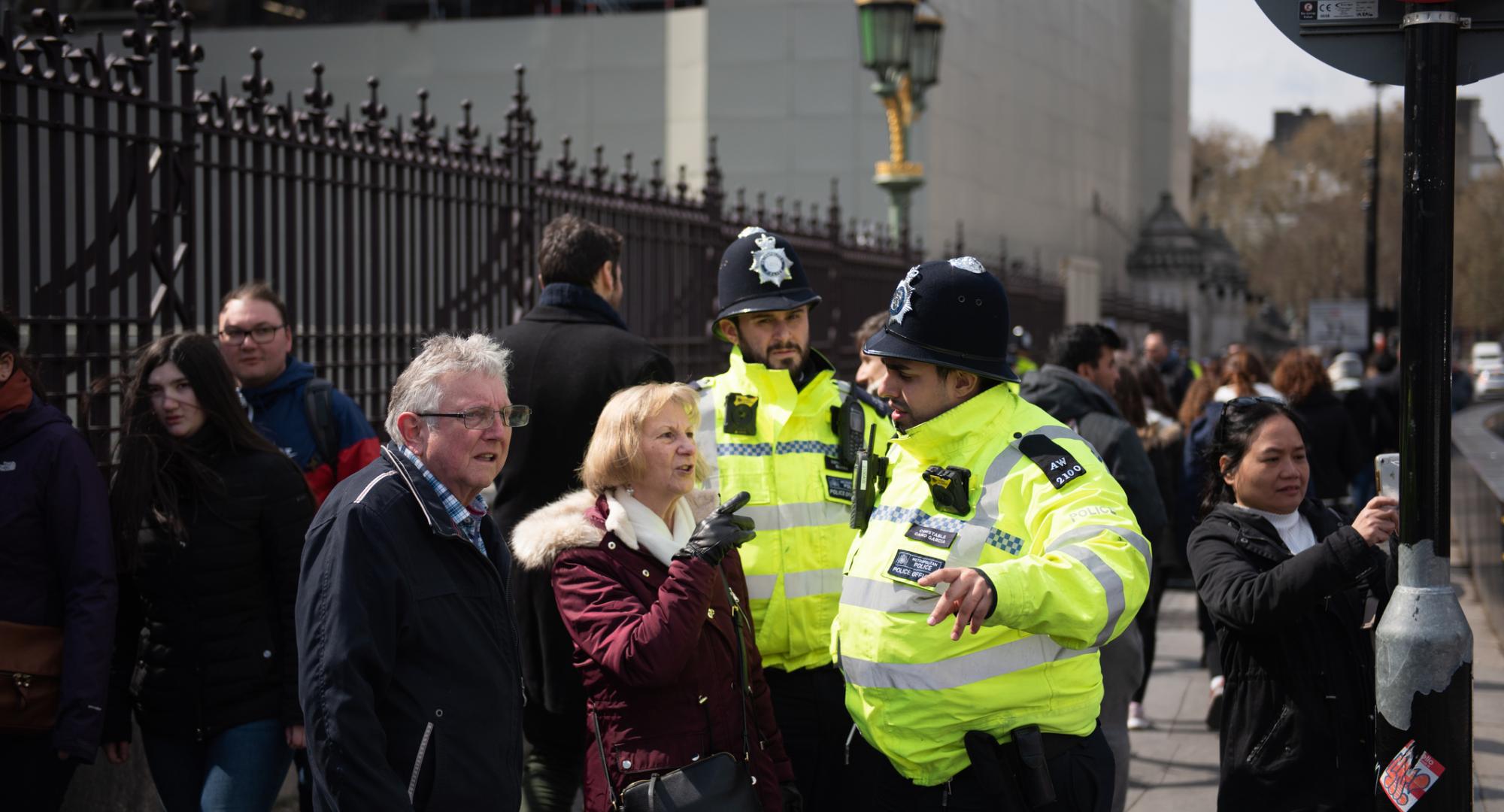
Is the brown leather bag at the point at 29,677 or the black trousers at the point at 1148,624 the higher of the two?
the brown leather bag at the point at 29,677

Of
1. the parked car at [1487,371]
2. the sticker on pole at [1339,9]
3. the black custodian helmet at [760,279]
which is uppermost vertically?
the sticker on pole at [1339,9]

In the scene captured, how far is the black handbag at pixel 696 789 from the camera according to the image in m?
3.87

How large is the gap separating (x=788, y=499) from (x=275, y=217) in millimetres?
3282

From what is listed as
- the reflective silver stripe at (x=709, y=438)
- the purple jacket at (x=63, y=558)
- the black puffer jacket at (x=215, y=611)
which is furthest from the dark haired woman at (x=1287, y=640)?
the purple jacket at (x=63, y=558)

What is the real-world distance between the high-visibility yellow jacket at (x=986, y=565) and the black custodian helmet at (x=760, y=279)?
137 centimetres

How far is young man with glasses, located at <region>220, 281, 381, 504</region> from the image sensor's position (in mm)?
5449

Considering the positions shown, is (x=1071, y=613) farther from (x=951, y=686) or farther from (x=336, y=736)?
(x=336, y=736)

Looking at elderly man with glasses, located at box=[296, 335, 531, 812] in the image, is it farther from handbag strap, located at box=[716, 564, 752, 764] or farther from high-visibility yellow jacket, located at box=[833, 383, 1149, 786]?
high-visibility yellow jacket, located at box=[833, 383, 1149, 786]

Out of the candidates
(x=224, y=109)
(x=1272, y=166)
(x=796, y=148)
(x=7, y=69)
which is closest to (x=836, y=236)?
(x=224, y=109)

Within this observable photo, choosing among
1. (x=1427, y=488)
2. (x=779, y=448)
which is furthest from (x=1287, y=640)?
(x=779, y=448)

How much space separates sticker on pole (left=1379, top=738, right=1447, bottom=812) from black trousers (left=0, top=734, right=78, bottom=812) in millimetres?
3374

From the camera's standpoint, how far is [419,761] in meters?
3.33

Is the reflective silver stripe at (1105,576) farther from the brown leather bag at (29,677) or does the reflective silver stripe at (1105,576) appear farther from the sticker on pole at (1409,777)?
the brown leather bag at (29,677)

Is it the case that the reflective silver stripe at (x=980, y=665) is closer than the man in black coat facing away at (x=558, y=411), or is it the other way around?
the reflective silver stripe at (x=980, y=665)
